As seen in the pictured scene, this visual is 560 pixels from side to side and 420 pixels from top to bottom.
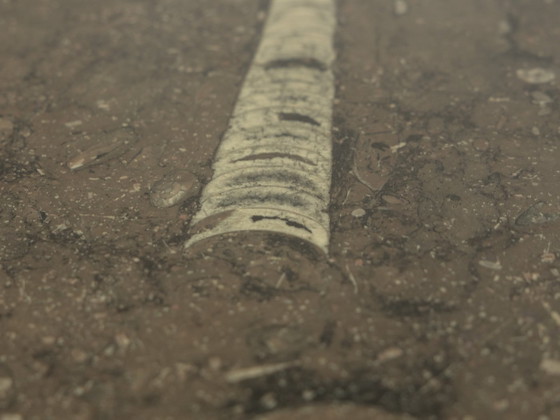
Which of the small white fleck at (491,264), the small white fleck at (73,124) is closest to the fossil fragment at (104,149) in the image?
the small white fleck at (73,124)

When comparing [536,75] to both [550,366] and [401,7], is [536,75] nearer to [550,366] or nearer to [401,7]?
[401,7]

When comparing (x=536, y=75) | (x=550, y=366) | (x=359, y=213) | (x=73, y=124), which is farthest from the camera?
(x=536, y=75)

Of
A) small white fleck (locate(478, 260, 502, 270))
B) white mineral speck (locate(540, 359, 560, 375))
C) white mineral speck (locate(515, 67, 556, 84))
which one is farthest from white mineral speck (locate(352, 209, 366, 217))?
white mineral speck (locate(515, 67, 556, 84))

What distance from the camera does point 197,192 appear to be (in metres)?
3.01

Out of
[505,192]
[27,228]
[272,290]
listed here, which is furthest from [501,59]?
[27,228]

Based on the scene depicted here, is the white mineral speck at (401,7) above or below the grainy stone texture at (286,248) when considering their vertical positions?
above

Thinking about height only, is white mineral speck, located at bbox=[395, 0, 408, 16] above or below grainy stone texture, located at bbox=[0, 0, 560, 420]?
above

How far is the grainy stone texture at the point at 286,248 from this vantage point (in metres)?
2.15

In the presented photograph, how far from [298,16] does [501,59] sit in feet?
4.98

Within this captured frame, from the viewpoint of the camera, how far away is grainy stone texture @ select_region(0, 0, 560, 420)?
2.15m

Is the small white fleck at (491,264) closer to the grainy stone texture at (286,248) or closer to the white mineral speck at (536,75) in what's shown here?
the grainy stone texture at (286,248)

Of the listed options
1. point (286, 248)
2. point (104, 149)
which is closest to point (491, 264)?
point (286, 248)

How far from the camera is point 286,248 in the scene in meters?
2.67

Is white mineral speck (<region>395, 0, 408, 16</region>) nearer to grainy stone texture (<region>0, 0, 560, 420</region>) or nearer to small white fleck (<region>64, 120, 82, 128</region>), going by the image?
grainy stone texture (<region>0, 0, 560, 420</region>)
